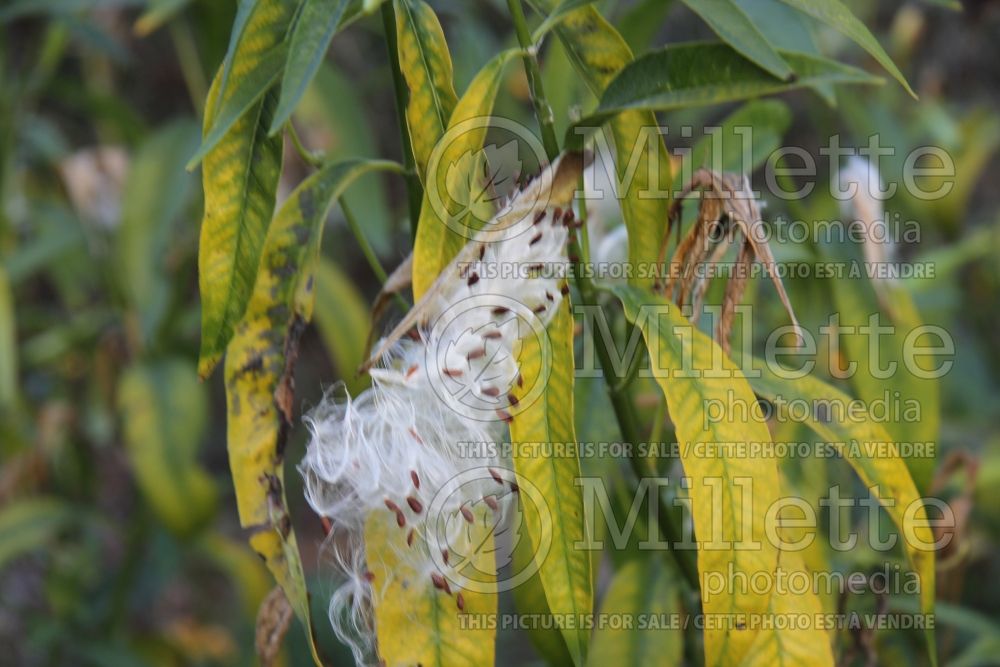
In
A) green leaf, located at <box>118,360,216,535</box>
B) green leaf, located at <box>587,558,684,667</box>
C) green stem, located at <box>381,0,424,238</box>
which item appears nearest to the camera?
green stem, located at <box>381,0,424,238</box>

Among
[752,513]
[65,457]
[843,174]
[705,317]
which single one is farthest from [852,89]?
[65,457]

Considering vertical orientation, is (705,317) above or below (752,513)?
above

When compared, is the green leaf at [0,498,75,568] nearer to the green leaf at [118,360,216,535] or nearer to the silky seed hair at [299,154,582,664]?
the green leaf at [118,360,216,535]

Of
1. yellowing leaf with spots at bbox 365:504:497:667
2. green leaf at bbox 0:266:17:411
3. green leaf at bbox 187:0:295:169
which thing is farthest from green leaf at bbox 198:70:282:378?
green leaf at bbox 0:266:17:411

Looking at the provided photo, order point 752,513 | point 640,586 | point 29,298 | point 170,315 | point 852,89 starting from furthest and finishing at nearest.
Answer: point 29,298, point 852,89, point 170,315, point 640,586, point 752,513

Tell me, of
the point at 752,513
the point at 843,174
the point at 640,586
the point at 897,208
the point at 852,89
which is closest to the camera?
the point at 752,513

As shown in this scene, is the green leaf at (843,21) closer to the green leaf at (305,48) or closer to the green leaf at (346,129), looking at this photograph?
the green leaf at (305,48)

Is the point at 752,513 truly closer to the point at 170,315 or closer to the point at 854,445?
the point at 854,445
